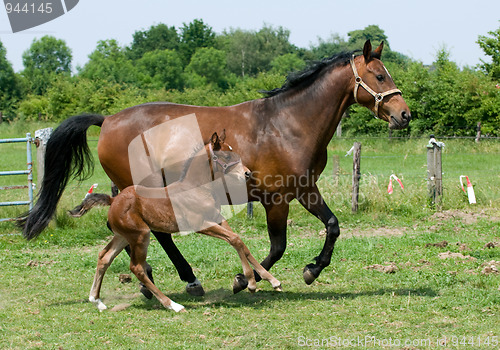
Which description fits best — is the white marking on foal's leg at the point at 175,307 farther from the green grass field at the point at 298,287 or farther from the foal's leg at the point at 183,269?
the foal's leg at the point at 183,269

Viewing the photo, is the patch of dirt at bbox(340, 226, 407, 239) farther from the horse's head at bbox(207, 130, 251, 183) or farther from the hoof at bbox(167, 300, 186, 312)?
the hoof at bbox(167, 300, 186, 312)

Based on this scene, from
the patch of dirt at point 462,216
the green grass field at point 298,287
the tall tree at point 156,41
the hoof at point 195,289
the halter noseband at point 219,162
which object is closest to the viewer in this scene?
the green grass field at point 298,287

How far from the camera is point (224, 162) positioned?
5352 mm

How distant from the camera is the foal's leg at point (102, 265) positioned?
5418 mm

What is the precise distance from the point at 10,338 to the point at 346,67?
3979mm

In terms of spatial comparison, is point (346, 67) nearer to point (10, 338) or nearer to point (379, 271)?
point (379, 271)

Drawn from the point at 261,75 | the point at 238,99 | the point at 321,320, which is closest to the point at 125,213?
the point at 321,320

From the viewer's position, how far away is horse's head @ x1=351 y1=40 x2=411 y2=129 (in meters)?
5.62

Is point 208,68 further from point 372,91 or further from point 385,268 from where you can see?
point 372,91

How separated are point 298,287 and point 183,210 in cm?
162

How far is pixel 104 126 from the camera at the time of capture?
6211mm

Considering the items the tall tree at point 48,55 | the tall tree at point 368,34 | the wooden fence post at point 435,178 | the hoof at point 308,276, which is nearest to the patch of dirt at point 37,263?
the hoof at point 308,276

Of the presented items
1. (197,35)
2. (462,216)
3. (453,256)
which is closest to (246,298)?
(453,256)

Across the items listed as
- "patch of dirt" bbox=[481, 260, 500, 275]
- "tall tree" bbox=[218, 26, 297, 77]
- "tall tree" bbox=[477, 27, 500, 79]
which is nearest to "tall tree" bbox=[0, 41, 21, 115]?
"tall tree" bbox=[218, 26, 297, 77]
